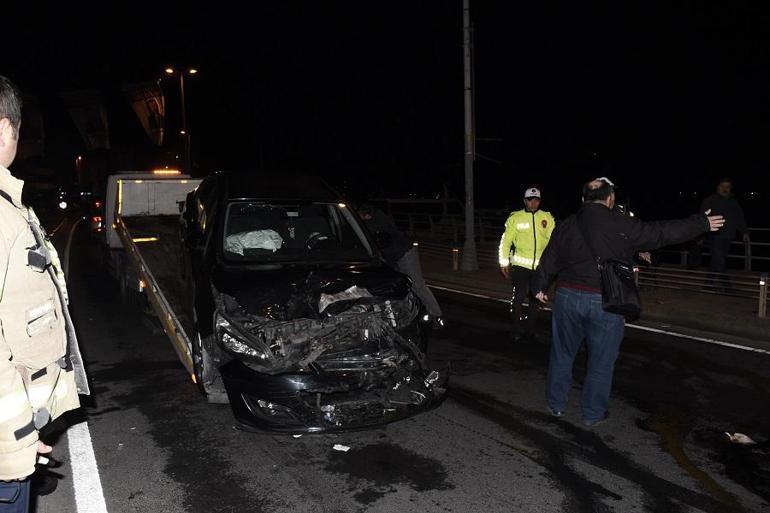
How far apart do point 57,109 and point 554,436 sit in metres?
85.3

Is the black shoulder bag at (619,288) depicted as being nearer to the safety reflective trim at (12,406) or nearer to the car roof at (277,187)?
the car roof at (277,187)

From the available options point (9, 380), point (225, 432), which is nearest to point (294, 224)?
point (225, 432)

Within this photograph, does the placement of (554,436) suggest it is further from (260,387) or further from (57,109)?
(57,109)

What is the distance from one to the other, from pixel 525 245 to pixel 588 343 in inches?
109

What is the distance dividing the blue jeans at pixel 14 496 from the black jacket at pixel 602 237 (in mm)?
4096

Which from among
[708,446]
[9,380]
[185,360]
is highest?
[9,380]

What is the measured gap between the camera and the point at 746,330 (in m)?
8.77

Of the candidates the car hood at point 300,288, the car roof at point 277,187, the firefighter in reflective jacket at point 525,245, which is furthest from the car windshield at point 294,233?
the firefighter in reflective jacket at point 525,245

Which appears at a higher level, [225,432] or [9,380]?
[9,380]

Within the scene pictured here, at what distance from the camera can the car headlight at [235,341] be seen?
4.66 meters

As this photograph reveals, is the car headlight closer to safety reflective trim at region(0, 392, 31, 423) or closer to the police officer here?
the police officer

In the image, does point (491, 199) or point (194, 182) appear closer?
point (194, 182)

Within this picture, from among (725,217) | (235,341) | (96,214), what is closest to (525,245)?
(235,341)

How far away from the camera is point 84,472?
14.3 feet
